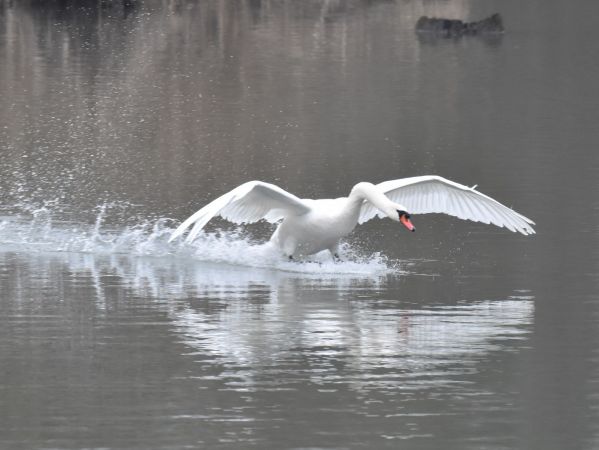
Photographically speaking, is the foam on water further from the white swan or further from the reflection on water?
the reflection on water

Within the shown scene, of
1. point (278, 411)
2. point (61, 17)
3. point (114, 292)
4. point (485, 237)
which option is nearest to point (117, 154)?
point (485, 237)

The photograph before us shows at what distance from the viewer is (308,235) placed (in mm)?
18203

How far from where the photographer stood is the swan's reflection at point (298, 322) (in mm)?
13023

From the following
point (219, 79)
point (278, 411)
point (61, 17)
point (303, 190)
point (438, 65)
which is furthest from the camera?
point (61, 17)

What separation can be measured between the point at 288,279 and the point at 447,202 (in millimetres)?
2439

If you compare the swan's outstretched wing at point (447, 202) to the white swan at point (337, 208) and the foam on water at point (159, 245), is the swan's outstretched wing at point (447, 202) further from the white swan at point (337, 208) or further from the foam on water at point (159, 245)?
the foam on water at point (159, 245)

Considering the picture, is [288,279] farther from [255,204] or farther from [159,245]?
[159,245]

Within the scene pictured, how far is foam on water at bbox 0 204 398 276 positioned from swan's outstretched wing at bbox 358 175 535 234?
26.7 inches

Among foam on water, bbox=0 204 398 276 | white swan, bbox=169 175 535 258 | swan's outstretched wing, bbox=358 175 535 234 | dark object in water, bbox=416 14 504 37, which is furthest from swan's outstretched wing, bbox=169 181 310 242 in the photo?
dark object in water, bbox=416 14 504 37

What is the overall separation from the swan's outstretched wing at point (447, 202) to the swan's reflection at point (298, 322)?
1660 mm

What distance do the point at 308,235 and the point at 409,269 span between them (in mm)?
1091

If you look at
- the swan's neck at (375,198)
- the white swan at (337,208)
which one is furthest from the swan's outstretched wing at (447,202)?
the swan's neck at (375,198)

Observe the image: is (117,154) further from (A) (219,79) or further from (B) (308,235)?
(A) (219,79)

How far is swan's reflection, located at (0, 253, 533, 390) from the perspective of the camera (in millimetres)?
13023
